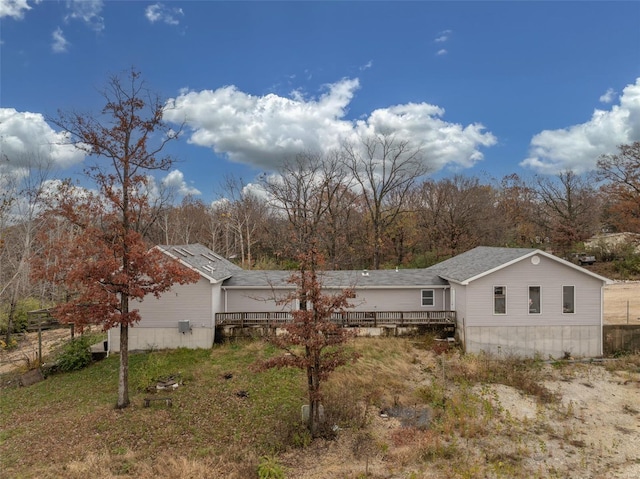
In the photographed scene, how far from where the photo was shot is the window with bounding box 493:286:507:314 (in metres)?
17.2

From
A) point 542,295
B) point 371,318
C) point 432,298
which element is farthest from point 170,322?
point 542,295

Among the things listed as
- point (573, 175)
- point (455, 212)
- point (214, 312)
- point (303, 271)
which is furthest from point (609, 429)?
point (573, 175)

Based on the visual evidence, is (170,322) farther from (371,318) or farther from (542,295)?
(542,295)

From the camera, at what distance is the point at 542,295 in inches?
676

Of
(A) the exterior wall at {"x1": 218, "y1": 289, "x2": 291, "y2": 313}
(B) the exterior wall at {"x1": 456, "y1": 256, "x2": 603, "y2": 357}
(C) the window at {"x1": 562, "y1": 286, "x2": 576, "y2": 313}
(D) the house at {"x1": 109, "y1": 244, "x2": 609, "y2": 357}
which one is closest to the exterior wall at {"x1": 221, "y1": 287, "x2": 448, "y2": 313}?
(A) the exterior wall at {"x1": 218, "y1": 289, "x2": 291, "y2": 313}

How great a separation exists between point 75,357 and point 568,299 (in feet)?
71.3

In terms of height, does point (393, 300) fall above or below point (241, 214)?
below

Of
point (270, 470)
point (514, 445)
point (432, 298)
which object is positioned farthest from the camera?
point (432, 298)

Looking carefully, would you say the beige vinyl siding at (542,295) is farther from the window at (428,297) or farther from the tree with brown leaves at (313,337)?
the tree with brown leaves at (313,337)

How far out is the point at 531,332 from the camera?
17.2 m

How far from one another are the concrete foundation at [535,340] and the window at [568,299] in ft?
2.64

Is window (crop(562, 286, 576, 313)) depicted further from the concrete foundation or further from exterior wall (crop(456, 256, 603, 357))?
the concrete foundation

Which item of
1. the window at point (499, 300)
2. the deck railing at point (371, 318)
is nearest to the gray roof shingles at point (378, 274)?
the window at point (499, 300)

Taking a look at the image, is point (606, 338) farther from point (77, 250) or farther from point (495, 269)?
point (77, 250)
